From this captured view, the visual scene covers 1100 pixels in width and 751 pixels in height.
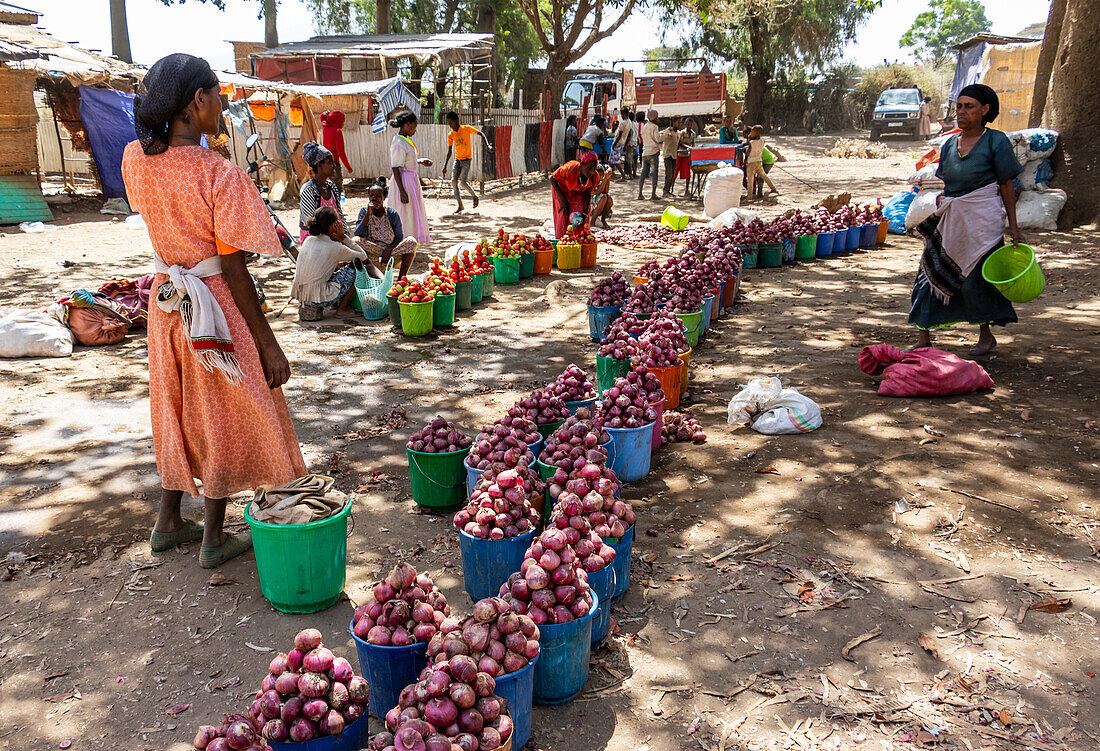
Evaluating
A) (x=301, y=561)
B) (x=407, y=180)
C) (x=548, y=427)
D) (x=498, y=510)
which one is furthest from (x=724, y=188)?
(x=301, y=561)

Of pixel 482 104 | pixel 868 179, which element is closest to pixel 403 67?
pixel 482 104

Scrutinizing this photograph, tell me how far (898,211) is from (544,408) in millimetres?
11098

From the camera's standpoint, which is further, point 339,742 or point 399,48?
point 399,48

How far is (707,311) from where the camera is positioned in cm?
771

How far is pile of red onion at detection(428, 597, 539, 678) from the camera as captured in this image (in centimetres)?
239

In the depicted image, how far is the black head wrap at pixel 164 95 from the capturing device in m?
3.06

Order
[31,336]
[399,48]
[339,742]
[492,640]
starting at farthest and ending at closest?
[399,48] → [31,336] → [492,640] → [339,742]

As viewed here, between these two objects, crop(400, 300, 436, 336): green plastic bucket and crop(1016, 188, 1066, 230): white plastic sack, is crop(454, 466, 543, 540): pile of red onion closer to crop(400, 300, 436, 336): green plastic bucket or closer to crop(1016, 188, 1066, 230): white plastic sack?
crop(400, 300, 436, 336): green plastic bucket

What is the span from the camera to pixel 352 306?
8789mm

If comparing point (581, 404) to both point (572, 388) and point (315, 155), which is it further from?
point (315, 155)

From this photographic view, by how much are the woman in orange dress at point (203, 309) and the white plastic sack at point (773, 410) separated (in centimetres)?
319

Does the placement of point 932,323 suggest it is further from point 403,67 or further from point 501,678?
point 403,67

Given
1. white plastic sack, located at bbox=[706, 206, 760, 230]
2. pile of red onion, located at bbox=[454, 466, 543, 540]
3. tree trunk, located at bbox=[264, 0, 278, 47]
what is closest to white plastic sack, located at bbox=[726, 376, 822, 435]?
pile of red onion, located at bbox=[454, 466, 543, 540]

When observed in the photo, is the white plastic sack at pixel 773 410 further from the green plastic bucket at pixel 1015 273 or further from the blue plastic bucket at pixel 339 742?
the blue plastic bucket at pixel 339 742
